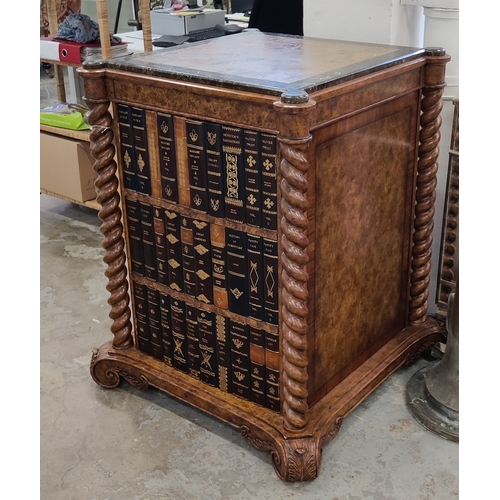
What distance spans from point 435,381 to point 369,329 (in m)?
0.23

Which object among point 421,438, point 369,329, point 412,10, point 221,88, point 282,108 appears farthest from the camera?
point 412,10

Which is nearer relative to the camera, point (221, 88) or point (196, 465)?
point (221, 88)

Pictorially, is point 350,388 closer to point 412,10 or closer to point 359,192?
point 359,192

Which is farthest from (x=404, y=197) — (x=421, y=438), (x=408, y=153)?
(x=421, y=438)

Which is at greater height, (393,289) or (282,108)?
(282,108)

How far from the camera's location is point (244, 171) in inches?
61.2

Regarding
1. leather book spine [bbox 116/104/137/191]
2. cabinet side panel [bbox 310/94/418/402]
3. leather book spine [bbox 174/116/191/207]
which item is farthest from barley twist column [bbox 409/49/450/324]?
leather book spine [bbox 116/104/137/191]

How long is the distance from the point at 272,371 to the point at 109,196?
0.64 m

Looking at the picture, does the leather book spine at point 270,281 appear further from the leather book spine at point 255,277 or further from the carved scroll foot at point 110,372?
the carved scroll foot at point 110,372

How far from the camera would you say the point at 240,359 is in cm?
178

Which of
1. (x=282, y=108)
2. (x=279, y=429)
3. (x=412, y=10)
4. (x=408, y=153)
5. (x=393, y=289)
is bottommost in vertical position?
(x=279, y=429)

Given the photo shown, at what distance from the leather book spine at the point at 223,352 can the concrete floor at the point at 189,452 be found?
0.47 feet

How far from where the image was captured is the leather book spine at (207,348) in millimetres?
1813

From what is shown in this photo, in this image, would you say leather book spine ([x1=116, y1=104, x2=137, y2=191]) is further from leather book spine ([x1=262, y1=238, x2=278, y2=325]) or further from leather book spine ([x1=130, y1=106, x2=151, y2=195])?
leather book spine ([x1=262, y1=238, x2=278, y2=325])
